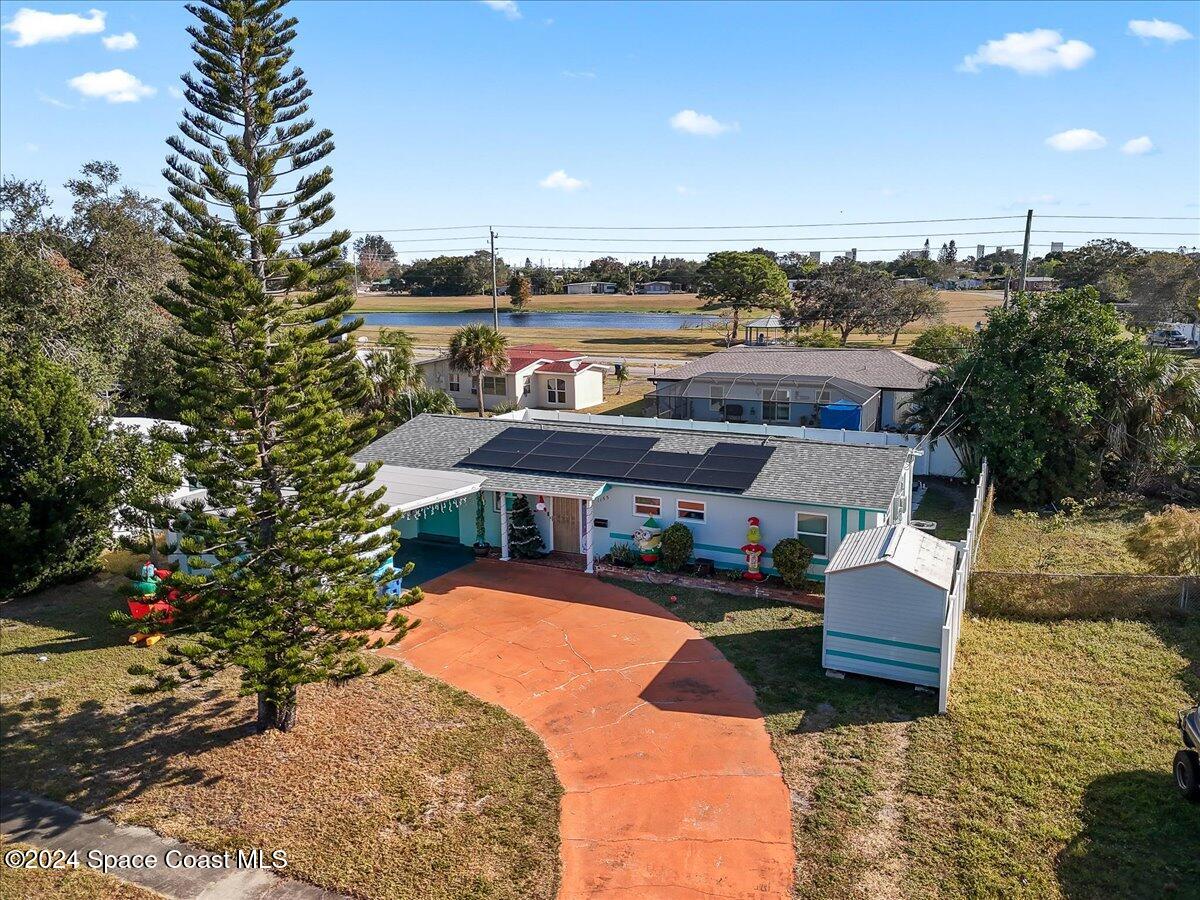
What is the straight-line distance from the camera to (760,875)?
877 centimetres

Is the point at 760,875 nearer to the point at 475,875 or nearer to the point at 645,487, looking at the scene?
the point at 475,875

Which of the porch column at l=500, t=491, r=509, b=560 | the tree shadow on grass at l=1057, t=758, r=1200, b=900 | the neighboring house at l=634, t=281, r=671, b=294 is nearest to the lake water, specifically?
the neighboring house at l=634, t=281, r=671, b=294

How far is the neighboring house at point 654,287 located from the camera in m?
131

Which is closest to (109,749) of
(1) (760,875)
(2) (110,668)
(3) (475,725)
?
(2) (110,668)

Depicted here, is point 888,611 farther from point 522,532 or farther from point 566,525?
point 522,532

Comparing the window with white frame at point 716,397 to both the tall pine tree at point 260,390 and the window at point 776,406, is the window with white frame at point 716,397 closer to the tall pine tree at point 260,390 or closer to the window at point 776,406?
the window at point 776,406

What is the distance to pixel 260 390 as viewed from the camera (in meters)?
10.8

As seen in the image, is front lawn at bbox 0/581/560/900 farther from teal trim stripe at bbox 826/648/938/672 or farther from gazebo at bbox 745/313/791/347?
gazebo at bbox 745/313/791/347

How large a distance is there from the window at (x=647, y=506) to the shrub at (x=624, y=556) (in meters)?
0.91

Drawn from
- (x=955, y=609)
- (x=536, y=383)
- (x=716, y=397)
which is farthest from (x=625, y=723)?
(x=536, y=383)

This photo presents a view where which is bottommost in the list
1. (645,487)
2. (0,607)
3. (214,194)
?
(0,607)

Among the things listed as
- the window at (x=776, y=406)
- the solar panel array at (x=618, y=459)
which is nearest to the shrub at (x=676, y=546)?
the solar panel array at (x=618, y=459)

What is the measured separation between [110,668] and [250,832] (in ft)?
21.0

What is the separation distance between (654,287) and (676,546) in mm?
118446
